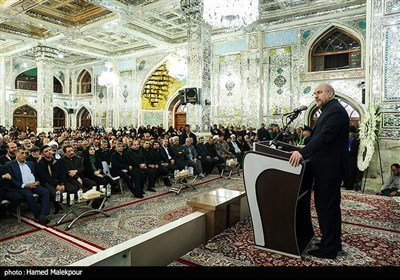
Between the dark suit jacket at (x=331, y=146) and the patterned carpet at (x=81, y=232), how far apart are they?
234 cm

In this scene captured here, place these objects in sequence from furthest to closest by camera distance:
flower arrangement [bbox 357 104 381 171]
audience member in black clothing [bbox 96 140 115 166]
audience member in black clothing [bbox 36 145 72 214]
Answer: audience member in black clothing [bbox 96 140 115 166]
flower arrangement [bbox 357 104 381 171]
audience member in black clothing [bbox 36 145 72 214]

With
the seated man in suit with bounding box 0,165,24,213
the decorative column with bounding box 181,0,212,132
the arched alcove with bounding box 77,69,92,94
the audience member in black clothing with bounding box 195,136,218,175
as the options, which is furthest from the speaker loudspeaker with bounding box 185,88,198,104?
the arched alcove with bounding box 77,69,92,94

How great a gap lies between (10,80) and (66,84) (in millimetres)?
3083

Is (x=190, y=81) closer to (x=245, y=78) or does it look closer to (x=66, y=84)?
(x=245, y=78)

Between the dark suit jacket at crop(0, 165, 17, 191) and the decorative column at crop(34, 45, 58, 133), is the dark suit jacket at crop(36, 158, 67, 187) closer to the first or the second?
the dark suit jacket at crop(0, 165, 17, 191)

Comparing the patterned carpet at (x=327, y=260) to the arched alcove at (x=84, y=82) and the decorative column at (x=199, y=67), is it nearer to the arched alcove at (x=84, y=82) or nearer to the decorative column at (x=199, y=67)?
the decorative column at (x=199, y=67)

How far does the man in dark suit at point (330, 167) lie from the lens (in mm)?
2217

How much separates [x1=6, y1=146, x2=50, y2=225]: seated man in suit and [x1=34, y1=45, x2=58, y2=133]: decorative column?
33.1 ft

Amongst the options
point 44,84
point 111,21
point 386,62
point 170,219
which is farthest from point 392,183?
point 44,84

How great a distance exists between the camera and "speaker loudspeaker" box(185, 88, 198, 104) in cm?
852

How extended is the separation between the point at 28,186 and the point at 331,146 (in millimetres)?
3873

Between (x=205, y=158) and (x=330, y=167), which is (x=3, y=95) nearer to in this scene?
(x=205, y=158)

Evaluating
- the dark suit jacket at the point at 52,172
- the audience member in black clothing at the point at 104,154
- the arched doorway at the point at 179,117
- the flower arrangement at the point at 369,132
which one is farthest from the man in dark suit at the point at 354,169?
the arched doorway at the point at 179,117

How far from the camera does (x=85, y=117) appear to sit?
18.3 metres
